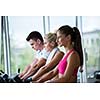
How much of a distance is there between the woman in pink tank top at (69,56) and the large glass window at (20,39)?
20 centimetres

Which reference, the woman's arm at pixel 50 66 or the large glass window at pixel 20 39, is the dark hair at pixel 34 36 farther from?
the woman's arm at pixel 50 66

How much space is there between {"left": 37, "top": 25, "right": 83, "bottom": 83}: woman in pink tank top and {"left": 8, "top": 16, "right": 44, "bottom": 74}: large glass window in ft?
0.65

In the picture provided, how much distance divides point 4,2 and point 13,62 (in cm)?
50

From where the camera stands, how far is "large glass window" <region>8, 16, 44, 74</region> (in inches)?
85.0

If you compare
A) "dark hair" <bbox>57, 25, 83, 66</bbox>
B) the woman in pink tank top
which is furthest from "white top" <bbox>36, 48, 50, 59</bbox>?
"dark hair" <bbox>57, 25, 83, 66</bbox>

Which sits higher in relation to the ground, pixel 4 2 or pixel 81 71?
pixel 4 2

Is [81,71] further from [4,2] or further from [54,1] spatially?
[4,2]

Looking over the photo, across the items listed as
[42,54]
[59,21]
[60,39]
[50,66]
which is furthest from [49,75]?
[59,21]

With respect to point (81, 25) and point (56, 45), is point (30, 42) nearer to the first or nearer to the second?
point (56, 45)

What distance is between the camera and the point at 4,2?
2.14m

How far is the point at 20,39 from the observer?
217 centimetres

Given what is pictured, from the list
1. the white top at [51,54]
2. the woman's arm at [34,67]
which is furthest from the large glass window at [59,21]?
the woman's arm at [34,67]
